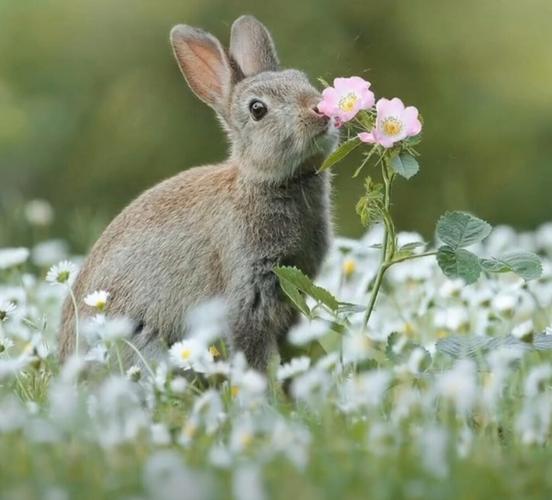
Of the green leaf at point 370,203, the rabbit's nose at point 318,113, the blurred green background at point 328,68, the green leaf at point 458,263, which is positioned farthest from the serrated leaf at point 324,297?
the blurred green background at point 328,68

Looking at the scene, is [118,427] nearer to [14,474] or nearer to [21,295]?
[14,474]

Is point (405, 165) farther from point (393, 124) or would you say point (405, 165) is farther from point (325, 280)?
point (325, 280)

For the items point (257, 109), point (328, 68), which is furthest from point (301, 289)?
point (328, 68)

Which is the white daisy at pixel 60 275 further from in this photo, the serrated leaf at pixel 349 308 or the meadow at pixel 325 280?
the serrated leaf at pixel 349 308

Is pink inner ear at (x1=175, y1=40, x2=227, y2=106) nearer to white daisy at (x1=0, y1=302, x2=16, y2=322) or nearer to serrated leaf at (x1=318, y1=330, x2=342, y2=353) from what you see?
serrated leaf at (x1=318, y1=330, x2=342, y2=353)

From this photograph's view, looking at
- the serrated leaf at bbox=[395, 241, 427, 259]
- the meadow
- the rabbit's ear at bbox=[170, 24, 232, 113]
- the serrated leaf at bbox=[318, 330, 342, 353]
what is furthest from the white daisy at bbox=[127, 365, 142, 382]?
the rabbit's ear at bbox=[170, 24, 232, 113]

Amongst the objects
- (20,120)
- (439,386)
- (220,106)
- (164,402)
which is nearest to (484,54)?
(20,120)
